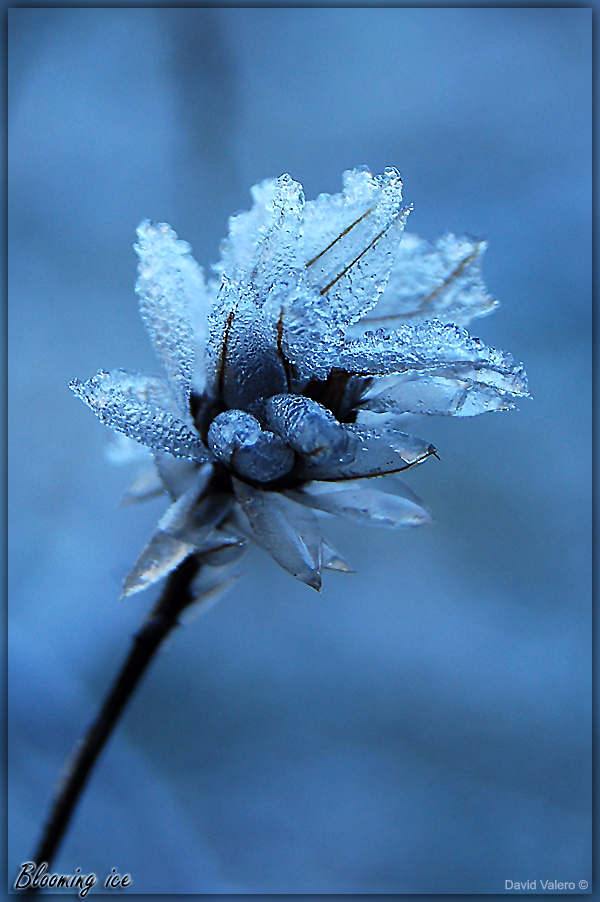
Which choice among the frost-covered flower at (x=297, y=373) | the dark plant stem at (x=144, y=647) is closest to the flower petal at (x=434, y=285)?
the frost-covered flower at (x=297, y=373)

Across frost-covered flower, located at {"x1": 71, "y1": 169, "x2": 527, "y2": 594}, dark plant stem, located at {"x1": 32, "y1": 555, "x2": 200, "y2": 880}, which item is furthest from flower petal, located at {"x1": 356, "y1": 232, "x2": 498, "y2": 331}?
dark plant stem, located at {"x1": 32, "y1": 555, "x2": 200, "y2": 880}

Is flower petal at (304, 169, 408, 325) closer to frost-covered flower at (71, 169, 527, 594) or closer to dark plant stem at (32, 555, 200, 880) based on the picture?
frost-covered flower at (71, 169, 527, 594)

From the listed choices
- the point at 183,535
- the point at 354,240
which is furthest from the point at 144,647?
the point at 354,240

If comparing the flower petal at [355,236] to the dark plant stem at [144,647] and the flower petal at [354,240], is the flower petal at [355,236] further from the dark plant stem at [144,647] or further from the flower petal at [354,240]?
the dark plant stem at [144,647]

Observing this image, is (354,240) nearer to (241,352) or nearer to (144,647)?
(241,352)

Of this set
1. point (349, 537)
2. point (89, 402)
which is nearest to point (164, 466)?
point (89, 402)

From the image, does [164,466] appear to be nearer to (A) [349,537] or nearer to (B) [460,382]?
(B) [460,382]
